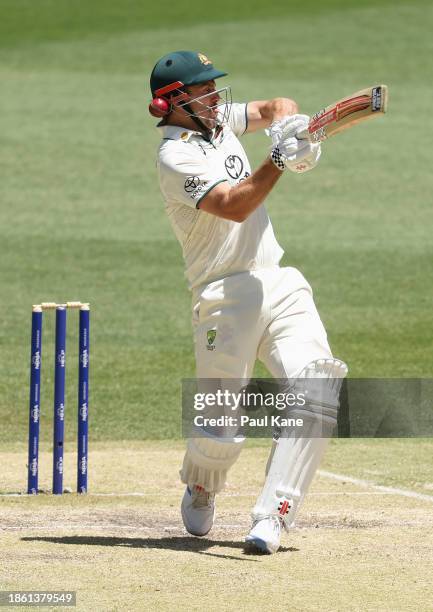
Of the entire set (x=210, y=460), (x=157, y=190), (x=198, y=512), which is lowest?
(x=198, y=512)

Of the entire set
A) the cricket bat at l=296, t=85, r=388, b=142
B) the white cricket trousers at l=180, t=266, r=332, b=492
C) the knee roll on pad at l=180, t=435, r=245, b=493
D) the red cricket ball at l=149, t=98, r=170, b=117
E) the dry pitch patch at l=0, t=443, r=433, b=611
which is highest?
the red cricket ball at l=149, t=98, r=170, b=117

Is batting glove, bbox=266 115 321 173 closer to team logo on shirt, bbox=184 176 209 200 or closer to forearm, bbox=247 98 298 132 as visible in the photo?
team logo on shirt, bbox=184 176 209 200

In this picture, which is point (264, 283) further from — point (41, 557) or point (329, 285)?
point (329, 285)

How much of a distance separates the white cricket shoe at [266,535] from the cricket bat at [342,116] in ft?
5.00

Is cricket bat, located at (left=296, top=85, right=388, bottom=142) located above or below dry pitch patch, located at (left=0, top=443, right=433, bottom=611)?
above

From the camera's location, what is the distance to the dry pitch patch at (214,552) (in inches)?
191

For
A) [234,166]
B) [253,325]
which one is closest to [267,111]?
[234,166]

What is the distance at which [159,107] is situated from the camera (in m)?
5.87

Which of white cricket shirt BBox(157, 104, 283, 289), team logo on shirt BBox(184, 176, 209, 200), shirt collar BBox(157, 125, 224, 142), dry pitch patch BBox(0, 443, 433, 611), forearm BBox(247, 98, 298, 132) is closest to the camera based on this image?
dry pitch patch BBox(0, 443, 433, 611)

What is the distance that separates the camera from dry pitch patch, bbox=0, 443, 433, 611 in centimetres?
484

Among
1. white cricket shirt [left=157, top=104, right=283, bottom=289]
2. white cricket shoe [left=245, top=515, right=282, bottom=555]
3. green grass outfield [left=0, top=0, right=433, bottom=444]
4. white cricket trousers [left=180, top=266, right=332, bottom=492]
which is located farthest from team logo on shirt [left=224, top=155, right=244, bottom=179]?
green grass outfield [left=0, top=0, right=433, bottom=444]

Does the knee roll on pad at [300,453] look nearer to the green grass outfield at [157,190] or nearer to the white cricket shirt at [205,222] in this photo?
the white cricket shirt at [205,222]

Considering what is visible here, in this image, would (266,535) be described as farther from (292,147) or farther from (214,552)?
(292,147)

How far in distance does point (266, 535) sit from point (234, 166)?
5.18 feet
